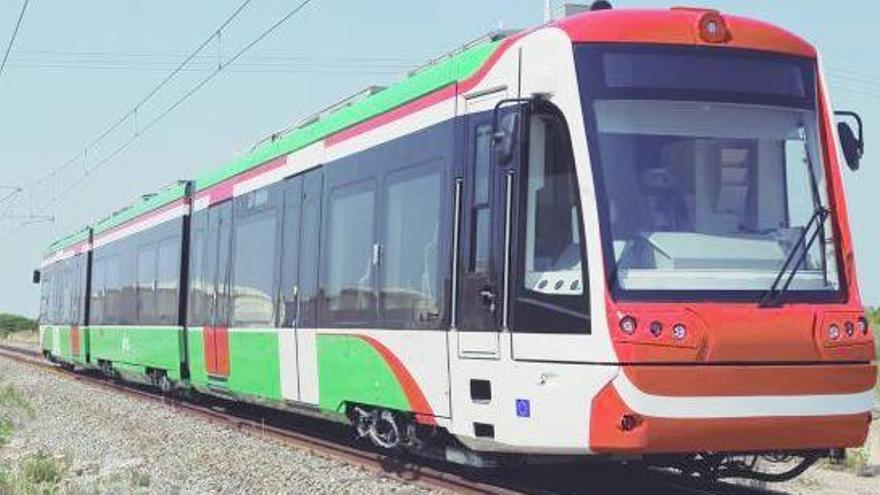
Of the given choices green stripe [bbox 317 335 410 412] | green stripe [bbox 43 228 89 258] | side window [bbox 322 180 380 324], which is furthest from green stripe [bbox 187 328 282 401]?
green stripe [bbox 43 228 89 258]

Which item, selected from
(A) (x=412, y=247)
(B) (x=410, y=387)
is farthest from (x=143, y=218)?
(B) (x=410, y=387)

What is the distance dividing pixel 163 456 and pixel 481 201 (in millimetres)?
5679

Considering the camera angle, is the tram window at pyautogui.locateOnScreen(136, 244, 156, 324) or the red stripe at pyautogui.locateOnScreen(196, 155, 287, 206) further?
the tram window at pyautogui.locateOnScreen(136, 244, 156, 324)

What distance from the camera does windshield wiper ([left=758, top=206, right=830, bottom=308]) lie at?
809 cm

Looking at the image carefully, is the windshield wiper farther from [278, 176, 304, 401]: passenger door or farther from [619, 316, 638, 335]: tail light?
[278, 176, 304, 401]: passenger door

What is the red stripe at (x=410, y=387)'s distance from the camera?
973 cm

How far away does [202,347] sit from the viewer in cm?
1723

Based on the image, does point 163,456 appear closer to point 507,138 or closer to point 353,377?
point 353,377

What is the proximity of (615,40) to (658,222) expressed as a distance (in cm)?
132

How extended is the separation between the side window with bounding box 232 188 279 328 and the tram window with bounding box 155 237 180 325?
357 centimetres

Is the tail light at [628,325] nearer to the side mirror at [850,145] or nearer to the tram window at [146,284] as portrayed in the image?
the side mirror at [850,145]

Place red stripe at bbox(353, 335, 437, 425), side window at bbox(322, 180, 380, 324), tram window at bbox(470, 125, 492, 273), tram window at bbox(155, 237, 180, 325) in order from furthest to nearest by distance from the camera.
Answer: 1. tram window at bbox(155, 237, 180, 325)
2. side window at bbox(322, 180, 380, 324)
3. red stripe at bbox(353, 335, 437, 425)
4. tram window at bbox(470, 125, 492, 273)

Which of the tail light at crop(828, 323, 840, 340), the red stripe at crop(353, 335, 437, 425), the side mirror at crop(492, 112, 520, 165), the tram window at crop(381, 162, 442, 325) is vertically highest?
the side mirror at crop(492, 112, 520, 165)

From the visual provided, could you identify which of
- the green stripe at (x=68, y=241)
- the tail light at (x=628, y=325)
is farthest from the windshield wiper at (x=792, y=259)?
the green stripe at (x=68, y=241)
